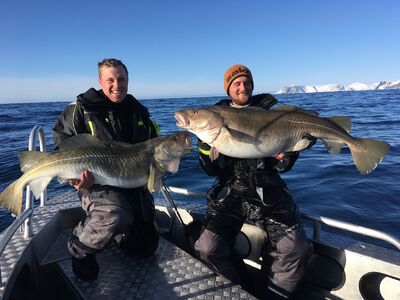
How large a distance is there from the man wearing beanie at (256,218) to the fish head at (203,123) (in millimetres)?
376

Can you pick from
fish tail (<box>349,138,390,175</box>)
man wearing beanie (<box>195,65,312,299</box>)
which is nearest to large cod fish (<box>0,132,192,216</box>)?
man wearing beanie (<box>195,65,312,299</box>)

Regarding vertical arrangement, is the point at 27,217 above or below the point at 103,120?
below

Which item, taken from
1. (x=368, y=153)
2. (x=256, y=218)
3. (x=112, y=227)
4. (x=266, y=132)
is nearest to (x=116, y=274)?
(x=112, y=227)

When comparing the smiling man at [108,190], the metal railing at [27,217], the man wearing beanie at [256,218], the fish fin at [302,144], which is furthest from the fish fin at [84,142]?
the fish fin at [302,144]

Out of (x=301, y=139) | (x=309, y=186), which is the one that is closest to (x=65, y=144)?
(x=301, y=139)

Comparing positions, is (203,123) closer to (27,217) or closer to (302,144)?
(302,144)

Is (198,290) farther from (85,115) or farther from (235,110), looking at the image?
(85,115)

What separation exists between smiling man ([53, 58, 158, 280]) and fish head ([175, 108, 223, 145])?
944 mm

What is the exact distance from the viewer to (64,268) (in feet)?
13.1

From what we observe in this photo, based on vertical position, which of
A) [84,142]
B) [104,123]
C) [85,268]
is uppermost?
[104,123]

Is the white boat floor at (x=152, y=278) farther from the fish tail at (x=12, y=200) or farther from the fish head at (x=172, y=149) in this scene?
the fish head at (x=172, y=149)

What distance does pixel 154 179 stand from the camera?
3822mm

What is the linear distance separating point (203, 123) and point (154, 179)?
0.81m

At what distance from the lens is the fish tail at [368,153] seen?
146 inches
